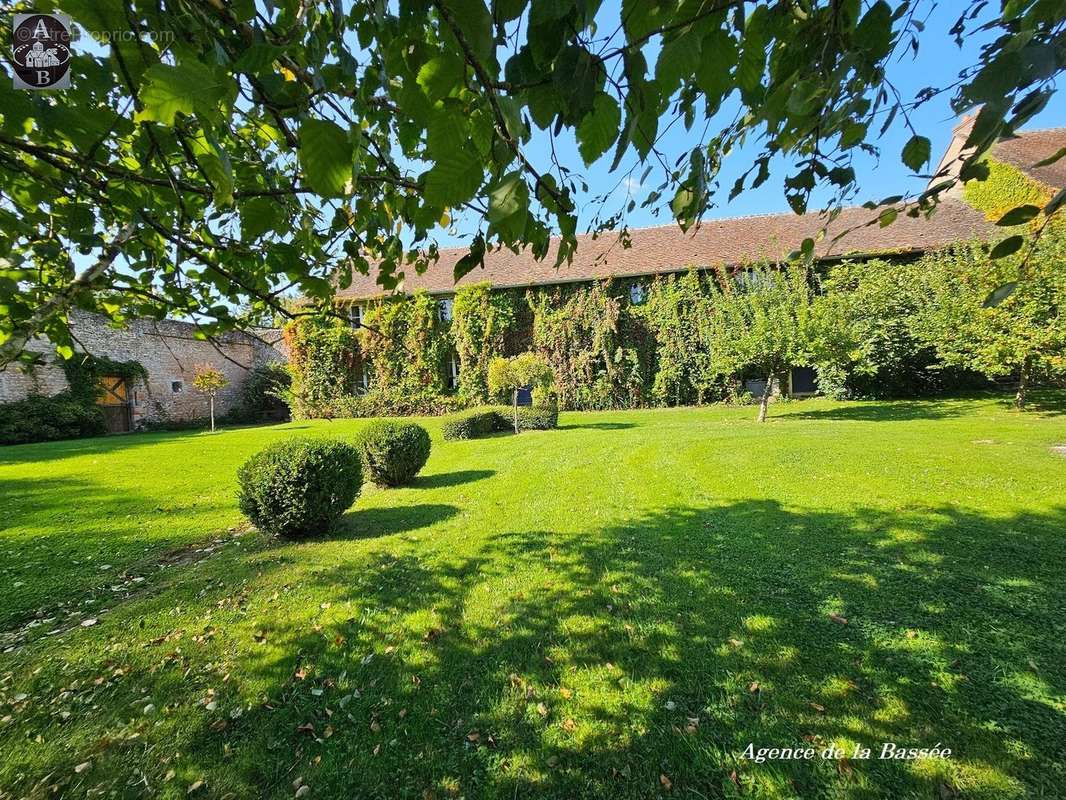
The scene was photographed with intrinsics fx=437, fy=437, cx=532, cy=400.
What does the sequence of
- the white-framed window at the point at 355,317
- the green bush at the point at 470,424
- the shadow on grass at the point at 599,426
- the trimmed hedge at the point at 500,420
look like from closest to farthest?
1. the white-framed window at the point at 355,317
2. the green bush at the point at 470,424
3. the trimmed hedge at the point at 500,420
4. the shadow on grass at the point at 599,426

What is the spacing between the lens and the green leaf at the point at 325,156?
906mm

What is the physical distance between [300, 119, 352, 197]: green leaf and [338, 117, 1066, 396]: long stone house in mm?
16175

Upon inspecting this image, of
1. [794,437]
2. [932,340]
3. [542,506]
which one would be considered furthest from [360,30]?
[932,340]

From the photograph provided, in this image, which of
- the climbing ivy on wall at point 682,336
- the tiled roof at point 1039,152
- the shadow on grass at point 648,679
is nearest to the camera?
the shadow on grass at point 648,679

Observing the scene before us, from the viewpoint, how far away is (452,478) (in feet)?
26.2

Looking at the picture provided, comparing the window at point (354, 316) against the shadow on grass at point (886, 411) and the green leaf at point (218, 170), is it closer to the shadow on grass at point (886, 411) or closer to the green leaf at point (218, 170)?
the green leaf at point (218, 170)

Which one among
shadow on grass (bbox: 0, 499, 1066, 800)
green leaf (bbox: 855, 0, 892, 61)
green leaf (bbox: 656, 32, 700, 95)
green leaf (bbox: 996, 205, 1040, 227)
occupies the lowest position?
shadow on grass (bbox: 0, 499, 1066, 800)

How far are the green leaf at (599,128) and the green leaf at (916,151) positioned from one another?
117cm

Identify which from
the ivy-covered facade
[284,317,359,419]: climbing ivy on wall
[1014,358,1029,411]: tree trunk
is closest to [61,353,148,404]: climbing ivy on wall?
[284,317,359,419]: climbing ivy on wall

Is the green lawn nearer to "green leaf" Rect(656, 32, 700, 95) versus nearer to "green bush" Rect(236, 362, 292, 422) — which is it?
"green leaf" Rect(656, 32, 700, 95)

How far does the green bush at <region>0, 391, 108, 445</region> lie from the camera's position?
1490 centimetres

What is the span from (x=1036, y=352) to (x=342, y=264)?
1603cm

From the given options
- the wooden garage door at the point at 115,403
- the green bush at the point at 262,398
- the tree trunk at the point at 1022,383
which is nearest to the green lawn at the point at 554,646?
the tree trunk at the point at 1022,383

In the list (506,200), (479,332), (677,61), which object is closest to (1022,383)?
(677,61)
